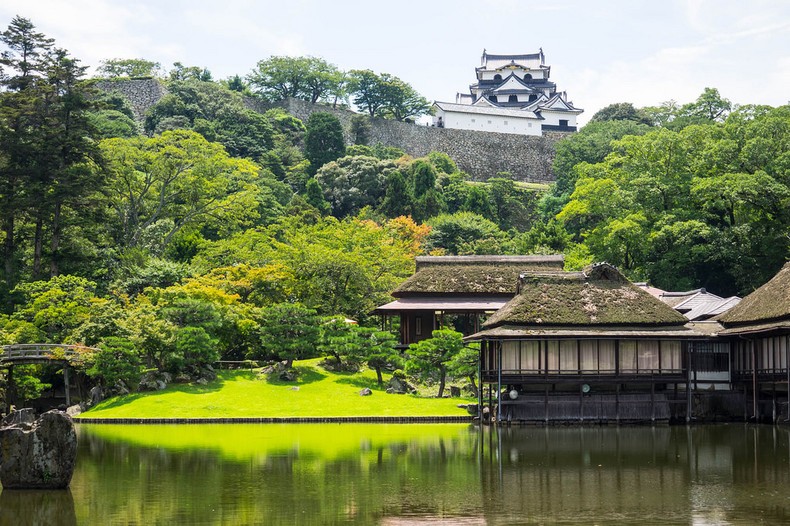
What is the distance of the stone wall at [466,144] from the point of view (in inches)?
3634

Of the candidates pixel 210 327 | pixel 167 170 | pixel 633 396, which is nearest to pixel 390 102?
pixel 167 170

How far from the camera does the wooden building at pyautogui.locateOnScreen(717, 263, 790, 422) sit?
34.2 m

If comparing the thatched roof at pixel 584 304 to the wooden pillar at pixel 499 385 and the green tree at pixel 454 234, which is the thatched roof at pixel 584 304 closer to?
the wooden pillar at pixel 499 385

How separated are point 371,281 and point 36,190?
15.9 metres

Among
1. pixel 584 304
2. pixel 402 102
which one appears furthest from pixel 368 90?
pixel 584 304

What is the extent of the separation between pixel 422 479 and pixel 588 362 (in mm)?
14794

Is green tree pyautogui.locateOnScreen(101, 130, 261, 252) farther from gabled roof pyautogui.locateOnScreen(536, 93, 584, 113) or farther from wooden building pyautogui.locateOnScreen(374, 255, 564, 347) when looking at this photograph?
gabled roof pyautogui.locateOnScreen(536, 93, 584, 113)

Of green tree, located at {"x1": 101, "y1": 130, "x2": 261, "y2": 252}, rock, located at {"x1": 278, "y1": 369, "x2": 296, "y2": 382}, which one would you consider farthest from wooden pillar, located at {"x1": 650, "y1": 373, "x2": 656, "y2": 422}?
green tree, located at {"x1": 101, "y1": 130, "x2": 261, "y2": 252}

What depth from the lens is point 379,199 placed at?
7444 cm

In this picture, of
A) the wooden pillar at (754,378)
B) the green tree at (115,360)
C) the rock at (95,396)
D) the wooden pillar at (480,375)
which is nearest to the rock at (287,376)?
the green tree at (115,360)

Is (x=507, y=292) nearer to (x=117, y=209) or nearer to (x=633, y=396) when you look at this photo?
(x=633, y=396)

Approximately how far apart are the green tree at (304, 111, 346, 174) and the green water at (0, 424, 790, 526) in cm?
5093

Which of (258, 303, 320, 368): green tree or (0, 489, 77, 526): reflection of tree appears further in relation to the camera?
(258, 303, 320, 368): green tree

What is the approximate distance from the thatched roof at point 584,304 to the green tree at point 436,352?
6.75ft
